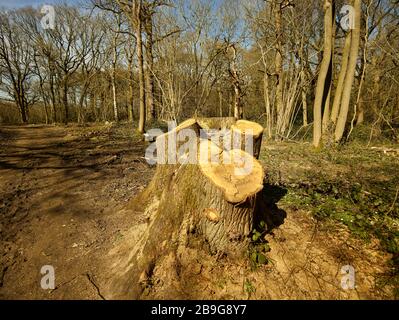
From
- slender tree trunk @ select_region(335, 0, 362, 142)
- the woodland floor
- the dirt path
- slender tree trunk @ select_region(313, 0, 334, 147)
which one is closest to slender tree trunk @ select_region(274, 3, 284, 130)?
slender tree trunk @ select_region(313, 0, 334, 147)

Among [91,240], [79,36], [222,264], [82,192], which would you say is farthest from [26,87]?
[222,264]

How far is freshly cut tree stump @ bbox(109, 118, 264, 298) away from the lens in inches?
96.6

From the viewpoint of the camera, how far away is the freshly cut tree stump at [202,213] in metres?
2.45

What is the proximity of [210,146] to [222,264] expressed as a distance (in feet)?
3.78

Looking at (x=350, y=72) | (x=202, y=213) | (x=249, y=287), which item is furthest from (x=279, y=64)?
(x=249, y=287)

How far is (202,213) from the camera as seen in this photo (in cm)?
257

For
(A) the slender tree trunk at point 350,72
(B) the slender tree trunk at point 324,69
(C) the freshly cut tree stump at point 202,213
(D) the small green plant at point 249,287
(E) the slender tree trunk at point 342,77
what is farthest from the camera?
(E) the slender tree trunk at point 342,77

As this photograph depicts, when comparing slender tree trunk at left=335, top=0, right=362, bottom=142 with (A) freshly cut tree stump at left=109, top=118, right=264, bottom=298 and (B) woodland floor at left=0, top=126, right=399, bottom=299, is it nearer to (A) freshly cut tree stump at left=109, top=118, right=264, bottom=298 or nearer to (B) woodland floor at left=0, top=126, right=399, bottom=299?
(B) woodland floor at left=0, top=126, right=399, bottom=299

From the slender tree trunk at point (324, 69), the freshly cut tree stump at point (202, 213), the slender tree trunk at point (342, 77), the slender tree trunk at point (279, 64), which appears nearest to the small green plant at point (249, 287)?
the freshly cut tree stump at point (202, 213)

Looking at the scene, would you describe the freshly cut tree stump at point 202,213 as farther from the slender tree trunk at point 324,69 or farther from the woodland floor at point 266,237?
the slender tree trunk at point 324,69

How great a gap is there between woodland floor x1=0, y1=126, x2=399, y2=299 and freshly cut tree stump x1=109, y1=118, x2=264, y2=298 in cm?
17

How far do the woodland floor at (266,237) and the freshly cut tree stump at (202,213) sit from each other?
167 millimetres

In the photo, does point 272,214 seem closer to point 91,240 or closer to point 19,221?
point 91,240
